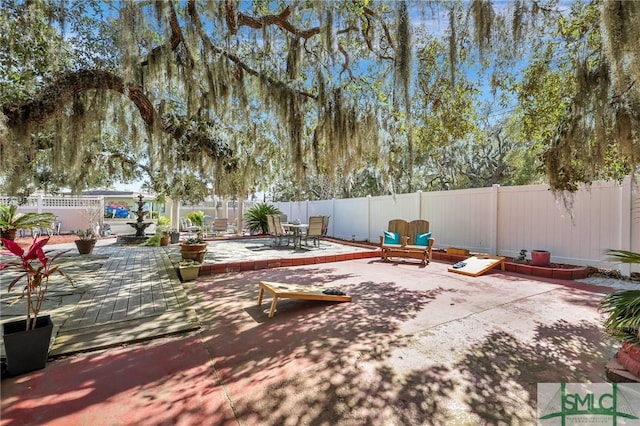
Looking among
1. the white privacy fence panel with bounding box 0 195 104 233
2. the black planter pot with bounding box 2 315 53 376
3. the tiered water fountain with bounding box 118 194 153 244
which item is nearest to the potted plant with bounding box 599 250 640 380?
the black planter pot with bounding box 2 315 53 376

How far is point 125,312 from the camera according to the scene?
313 cm

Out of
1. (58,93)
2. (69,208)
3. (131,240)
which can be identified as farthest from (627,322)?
(69,208)

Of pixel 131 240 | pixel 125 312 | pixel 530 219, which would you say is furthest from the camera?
pixel 131 240

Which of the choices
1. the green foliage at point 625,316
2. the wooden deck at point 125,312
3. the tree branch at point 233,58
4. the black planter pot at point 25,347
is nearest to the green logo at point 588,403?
the green foliage at point 625,316

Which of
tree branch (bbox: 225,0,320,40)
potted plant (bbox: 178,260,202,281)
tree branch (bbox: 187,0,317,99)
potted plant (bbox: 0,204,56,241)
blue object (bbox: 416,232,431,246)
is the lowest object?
potted plant (bbox: 178,260,202,281)

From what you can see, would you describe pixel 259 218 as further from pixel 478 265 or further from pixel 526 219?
pixel 526 219

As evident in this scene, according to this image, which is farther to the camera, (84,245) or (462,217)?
(462,217)

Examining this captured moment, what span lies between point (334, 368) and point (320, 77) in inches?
170

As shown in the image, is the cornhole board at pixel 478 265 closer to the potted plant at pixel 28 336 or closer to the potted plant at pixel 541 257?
the potted plant at pixel 541 257

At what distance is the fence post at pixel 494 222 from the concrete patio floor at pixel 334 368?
278 cm

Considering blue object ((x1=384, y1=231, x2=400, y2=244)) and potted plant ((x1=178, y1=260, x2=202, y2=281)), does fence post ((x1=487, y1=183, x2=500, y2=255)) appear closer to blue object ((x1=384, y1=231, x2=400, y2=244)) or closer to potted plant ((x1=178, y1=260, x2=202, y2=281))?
blue object ((x1=384, y1=231, x2=400, y2=244))

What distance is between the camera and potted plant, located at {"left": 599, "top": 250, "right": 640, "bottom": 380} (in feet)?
6.07

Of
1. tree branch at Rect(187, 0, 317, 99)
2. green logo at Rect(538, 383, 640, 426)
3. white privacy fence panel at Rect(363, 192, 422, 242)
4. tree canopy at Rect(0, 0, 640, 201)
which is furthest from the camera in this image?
white privacy fence panel at Rect(363, 192, 422, 242)

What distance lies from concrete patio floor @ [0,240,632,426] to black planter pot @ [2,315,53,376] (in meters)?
0.08
